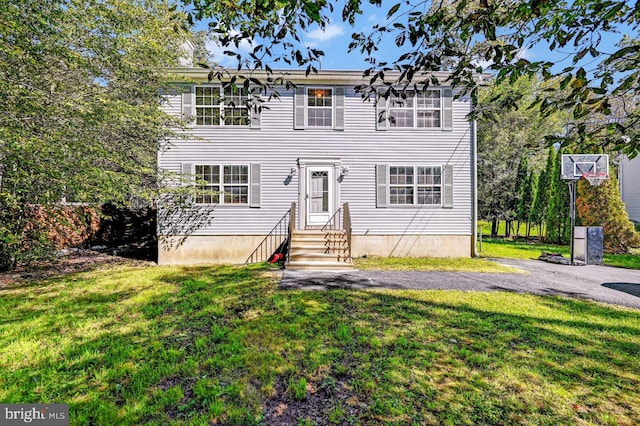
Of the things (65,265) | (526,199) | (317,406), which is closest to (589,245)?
(526,199)

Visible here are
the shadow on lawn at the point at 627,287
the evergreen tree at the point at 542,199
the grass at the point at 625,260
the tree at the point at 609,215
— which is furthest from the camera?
the evergreen tree at the point at 542,199

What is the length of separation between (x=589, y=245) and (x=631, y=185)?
1685 centimetres

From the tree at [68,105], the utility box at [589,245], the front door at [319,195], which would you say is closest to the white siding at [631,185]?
the utility box at [589,245]

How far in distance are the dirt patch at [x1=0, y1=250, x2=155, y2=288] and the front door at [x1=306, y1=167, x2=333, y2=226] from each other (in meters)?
Answer: 5.05

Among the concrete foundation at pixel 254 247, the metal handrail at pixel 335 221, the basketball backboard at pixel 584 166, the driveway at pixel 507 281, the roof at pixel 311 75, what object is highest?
the roof at pixel 311 75

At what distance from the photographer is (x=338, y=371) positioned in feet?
9.43

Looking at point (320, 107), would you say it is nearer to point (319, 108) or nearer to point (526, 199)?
point (319, 108)

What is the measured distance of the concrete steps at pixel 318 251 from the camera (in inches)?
293

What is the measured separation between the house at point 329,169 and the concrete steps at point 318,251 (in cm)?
32

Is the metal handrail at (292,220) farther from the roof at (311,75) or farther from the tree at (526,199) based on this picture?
the tree at (526,199)

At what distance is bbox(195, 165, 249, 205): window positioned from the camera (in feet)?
28.9

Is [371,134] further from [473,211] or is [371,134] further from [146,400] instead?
[146,400]

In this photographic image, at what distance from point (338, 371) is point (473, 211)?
8.09 metres

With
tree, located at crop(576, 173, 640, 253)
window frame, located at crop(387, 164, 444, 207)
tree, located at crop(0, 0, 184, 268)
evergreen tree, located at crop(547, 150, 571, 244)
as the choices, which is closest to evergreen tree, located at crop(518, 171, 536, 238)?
evergreen tree, located at crop(547, 150, 571, 244)
